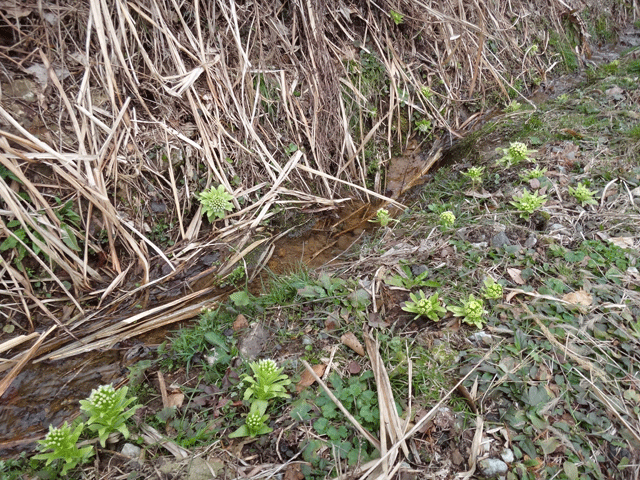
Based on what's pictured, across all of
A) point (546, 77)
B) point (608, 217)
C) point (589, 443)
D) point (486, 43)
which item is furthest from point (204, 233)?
point (546, 77)

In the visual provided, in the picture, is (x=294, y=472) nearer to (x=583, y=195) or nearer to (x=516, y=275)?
(x=516, y=275)

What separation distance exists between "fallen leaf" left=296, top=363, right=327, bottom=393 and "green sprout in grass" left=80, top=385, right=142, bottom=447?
0.96 metres

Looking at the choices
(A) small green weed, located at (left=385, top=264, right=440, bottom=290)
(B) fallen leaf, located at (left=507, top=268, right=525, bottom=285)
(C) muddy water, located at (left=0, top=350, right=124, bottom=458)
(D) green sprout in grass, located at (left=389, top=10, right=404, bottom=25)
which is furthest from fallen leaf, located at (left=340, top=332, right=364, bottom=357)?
(D) green sprout in grass, located at (left=389, top=10, right=404, bottom=25)

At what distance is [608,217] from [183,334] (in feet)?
11.4

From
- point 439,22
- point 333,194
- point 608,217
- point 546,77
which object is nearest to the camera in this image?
point 608,217

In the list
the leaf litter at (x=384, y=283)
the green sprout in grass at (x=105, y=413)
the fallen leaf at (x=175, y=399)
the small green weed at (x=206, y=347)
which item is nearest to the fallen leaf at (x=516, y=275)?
the leaf litter at (x=384, y=283)

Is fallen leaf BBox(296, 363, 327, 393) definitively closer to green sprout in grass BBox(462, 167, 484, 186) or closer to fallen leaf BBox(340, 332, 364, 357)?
fallen leaf BBox(340, 332, 364, 357)

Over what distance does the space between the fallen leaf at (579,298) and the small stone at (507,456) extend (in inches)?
43.0

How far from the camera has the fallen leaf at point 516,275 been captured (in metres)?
2.66

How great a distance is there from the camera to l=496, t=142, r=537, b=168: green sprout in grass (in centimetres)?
379

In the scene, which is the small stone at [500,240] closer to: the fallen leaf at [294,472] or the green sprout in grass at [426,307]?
the green sprout in grass at [426,307]

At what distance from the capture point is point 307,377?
234cm

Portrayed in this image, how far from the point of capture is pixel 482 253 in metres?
2.95

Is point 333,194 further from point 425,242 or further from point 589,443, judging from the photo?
point 589,443
